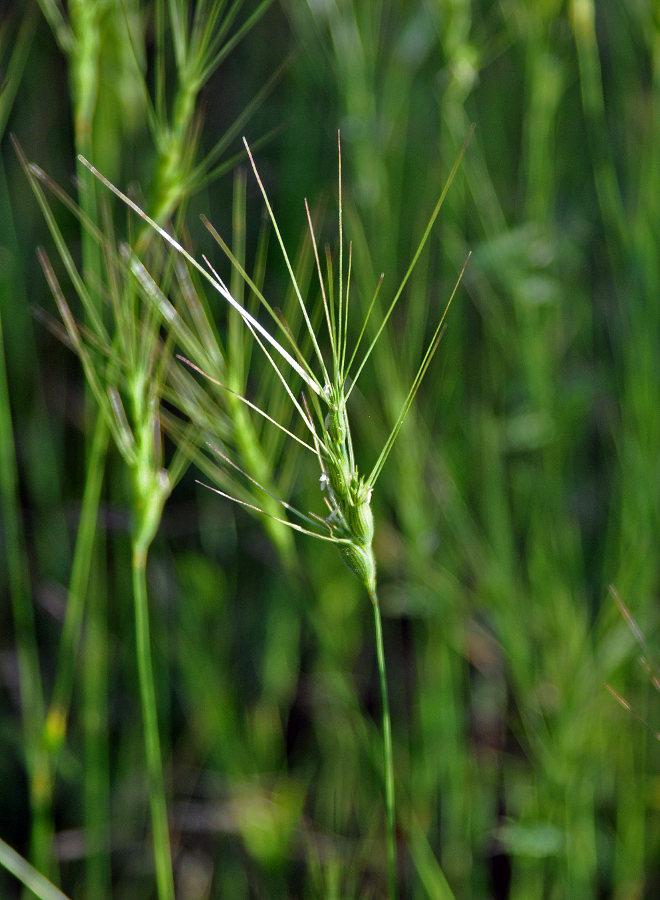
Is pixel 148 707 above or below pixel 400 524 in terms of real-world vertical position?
above

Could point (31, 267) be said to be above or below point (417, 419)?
above

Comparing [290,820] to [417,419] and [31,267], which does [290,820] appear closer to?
[417,419]

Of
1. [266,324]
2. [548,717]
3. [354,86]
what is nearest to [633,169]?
[354,86]

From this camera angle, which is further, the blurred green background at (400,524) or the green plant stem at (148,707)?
the blurred green background at (400,524)

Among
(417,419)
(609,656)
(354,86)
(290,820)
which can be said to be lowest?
(290,820)

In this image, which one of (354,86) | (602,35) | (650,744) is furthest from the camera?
(602,35)

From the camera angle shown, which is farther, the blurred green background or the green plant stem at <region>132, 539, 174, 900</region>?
the blurred green background

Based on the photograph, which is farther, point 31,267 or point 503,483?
point 31,267

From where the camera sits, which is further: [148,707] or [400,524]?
[400,524]
